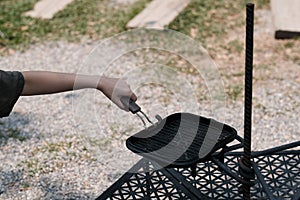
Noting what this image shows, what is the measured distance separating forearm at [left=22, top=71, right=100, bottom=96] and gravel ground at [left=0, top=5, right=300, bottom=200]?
34.3 inches

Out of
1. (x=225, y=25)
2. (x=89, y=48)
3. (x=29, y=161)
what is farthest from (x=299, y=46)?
(x=29, y=161)

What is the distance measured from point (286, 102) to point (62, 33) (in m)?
1.94

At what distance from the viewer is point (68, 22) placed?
4969mm

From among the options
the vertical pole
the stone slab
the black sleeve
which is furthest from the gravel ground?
the vertical pole

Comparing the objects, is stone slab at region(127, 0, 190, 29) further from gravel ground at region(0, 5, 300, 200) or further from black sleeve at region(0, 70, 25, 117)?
black sleeve at region(0, 70, 25, 117)

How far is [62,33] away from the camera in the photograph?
15.8ft

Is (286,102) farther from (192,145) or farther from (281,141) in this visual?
(192,145)

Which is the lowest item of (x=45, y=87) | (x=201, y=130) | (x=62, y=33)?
(x=62, y=33)

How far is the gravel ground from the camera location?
3.12 metres

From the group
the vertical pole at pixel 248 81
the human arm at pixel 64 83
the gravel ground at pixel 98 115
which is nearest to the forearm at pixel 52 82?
the human arm at pixel 64 83

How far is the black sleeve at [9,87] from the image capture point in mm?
2170

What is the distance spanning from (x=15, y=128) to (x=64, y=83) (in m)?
1.46

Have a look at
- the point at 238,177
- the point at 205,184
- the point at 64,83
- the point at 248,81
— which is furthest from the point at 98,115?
the point at 248,81

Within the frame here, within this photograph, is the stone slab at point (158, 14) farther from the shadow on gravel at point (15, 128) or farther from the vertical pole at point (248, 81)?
the vertical pole at point (248, 81)
